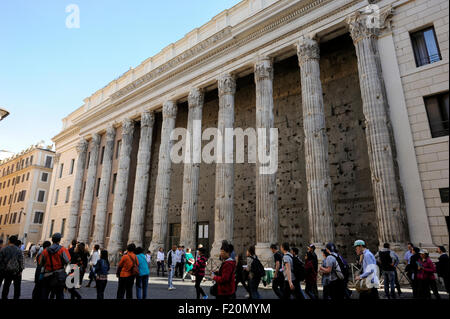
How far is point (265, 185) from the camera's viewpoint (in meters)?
15.0

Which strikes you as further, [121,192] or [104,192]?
A: [104,192]

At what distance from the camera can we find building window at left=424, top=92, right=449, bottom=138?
11.3 metres

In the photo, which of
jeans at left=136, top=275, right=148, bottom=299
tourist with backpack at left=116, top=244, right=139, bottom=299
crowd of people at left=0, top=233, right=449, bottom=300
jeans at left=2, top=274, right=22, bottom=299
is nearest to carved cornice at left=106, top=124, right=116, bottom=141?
crowd of people at left=0, top=233, right=449, bottom=300

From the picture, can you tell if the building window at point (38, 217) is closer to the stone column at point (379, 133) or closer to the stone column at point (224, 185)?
the stone column at point (224, 185)

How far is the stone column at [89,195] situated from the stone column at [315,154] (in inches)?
786

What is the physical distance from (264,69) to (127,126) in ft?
43.5

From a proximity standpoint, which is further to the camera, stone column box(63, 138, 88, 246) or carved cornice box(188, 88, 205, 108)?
stone column box(63, 138, 88, 246)

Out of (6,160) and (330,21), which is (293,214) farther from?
(6,160)

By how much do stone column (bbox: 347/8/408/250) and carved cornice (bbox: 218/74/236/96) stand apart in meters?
7.15

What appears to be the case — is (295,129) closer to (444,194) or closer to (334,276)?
(444,194)

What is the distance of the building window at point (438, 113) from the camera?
11.3m

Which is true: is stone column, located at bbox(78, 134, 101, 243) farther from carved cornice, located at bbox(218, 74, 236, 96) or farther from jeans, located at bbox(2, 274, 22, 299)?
jeans, located at bbox(2, 274, 22, 299)

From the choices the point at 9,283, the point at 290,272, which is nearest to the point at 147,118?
the point at 9,283

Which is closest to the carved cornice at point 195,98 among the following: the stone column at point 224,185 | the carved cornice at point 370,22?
the stone column at point 224,185
